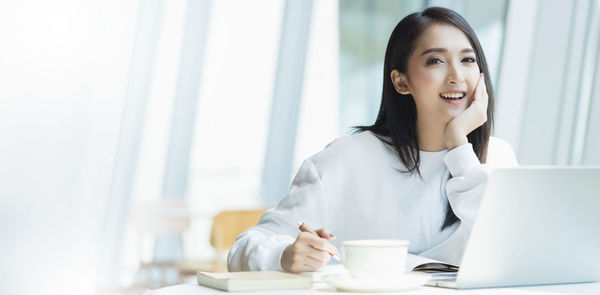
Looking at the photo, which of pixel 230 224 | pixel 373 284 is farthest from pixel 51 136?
pixel 373 284

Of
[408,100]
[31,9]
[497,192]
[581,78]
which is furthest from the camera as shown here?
[31,9]

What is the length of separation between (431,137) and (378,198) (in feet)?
0.72

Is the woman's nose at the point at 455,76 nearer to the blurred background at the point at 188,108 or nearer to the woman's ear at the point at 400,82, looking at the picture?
the woman's ear at the point at 400,82

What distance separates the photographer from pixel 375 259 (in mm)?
891

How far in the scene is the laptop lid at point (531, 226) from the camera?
87cm

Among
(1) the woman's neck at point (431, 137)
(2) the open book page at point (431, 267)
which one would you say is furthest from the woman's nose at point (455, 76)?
(2) the open book page at point (431, 267)

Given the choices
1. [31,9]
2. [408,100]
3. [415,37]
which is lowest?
[408,100]

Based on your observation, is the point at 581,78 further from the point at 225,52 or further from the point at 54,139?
the point at 225,52

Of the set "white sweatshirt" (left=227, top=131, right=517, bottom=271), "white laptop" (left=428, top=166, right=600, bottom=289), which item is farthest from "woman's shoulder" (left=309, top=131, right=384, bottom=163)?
"white laptop" (left=428, top=166, right=600, bottom=289)

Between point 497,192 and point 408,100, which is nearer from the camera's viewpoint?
point 497,192

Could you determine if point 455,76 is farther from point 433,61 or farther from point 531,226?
point 531,226

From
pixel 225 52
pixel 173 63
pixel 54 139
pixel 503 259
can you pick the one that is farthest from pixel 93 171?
pixel 503 259

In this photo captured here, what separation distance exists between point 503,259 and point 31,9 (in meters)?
3.28

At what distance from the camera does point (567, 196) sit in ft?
2.99
